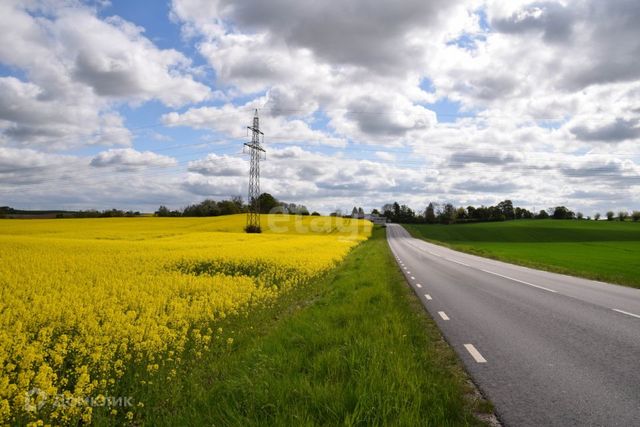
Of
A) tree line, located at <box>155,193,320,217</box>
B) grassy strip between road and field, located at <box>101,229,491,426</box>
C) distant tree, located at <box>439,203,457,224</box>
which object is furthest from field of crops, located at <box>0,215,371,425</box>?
distant tree, located at <box>439,203,457,224</box>

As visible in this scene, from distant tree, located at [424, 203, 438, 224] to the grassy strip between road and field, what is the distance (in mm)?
161340

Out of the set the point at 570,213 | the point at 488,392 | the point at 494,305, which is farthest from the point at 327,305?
the point at 570,213

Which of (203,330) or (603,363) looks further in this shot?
(203,330)

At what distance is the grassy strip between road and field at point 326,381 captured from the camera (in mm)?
4383

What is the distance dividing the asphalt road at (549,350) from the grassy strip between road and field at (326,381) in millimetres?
478

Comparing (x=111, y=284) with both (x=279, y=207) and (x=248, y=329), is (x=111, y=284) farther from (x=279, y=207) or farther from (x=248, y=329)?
(x=279, y=207)

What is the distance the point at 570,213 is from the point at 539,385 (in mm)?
175765

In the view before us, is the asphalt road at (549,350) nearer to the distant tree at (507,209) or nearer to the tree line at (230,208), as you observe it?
the tree line at (230,208)

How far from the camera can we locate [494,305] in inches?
464

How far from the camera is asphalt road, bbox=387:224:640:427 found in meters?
4.78

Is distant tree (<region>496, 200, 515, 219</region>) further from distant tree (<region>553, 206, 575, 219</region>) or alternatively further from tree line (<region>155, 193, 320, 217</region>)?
tree line (<region>155, 193, 320, 217</region>)

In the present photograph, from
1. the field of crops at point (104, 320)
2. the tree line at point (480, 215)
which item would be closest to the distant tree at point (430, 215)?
the tree line at point (480, 215)

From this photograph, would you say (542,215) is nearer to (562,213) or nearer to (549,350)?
(562,213)

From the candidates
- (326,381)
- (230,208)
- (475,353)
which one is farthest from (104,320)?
(230,208)
